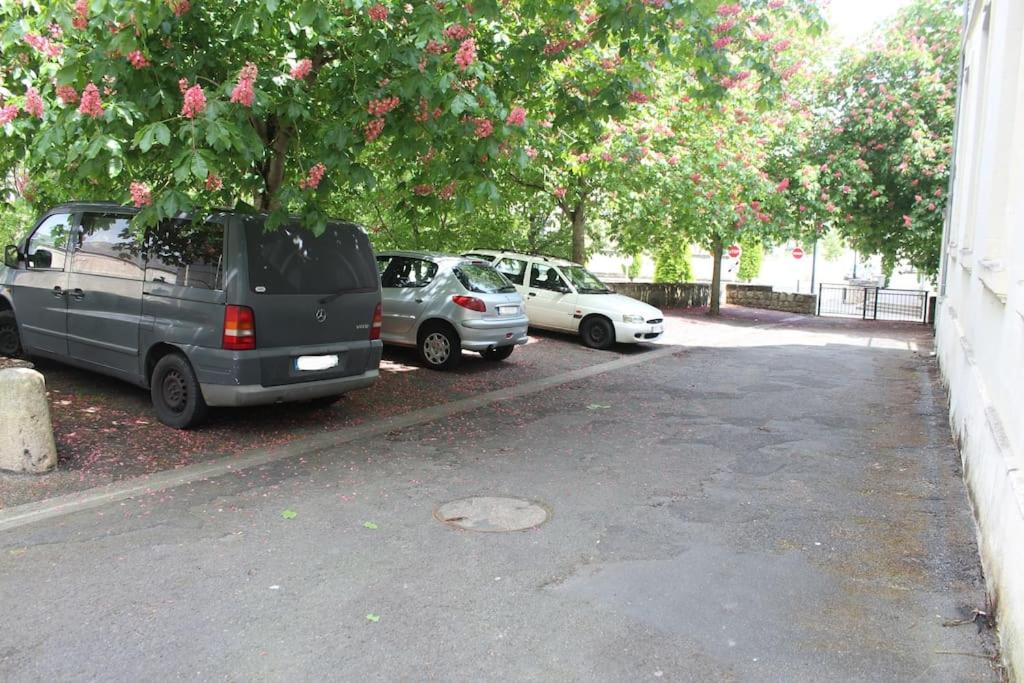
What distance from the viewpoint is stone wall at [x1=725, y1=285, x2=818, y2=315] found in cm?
2722

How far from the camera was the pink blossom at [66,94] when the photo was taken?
19.3 ft

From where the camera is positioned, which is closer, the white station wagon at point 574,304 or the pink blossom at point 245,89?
the pink blossom at point 245,89

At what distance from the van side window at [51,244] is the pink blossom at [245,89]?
359cm

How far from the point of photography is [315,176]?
21.2 feet

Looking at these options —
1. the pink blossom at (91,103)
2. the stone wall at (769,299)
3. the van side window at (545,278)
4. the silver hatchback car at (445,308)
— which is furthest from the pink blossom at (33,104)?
the stone wall at (769,299)

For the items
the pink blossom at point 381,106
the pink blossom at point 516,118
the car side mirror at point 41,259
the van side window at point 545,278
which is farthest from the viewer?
the van side window at point 545,278

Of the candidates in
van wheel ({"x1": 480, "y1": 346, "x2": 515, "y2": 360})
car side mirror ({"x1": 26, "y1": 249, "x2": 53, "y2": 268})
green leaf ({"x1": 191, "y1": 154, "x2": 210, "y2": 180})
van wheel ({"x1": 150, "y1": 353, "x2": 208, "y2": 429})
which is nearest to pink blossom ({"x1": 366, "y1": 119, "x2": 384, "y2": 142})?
green leaf ({"x1": 191, "y1": 154, "x2": 210, "y2": 180})

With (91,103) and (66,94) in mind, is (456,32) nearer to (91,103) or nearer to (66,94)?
(91,103)

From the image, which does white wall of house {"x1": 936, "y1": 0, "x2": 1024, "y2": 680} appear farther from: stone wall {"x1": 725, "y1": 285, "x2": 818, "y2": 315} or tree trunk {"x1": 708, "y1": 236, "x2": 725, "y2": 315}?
stone wall {"x1": 725, "y1": 285, "x2": 818, "y2": 315}

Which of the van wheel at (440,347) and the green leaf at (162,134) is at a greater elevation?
the green leaf at (162,134)

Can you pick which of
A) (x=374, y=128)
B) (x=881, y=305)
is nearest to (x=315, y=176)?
(x=374, y=128)

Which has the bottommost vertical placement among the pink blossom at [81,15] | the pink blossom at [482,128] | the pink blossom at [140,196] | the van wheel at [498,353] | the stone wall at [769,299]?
the van wheel at [498,353]

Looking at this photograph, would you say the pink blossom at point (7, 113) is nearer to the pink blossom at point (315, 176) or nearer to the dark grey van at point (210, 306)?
the dark grey van at point (210, 306)

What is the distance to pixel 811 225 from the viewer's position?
23484mm
